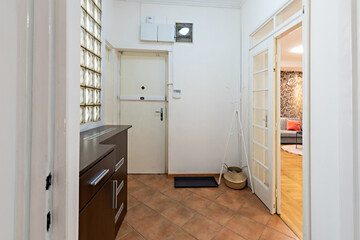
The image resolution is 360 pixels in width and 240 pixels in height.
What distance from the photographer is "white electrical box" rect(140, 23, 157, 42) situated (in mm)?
2820

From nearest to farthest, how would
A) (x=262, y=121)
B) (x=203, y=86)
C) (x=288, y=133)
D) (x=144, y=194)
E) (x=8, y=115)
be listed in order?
(x=8, y=115) → (x=262, y=121) → (x=144, y=194) → (x=203, y=86) → (x=288, y=133)

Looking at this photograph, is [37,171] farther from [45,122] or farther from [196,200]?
[196,200]

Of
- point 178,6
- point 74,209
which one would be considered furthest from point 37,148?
point 178,6

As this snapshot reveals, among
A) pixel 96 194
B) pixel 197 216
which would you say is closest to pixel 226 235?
pixel 197 216

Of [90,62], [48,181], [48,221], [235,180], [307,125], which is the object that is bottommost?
[235,180]

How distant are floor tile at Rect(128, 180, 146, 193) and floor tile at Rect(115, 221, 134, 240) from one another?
0.73 meters

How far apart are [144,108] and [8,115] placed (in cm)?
273

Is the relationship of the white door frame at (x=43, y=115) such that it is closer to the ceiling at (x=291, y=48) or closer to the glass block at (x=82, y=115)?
the glass block at (x=82, y=115)

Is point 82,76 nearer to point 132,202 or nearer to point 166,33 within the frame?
point 132,202

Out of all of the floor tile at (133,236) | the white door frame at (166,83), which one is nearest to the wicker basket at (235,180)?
the white door frame at (166,83)

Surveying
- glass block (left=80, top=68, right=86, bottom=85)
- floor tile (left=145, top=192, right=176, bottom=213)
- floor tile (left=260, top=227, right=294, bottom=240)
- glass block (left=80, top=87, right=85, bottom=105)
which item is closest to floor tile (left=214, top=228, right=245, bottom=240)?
floor tile (left=260, top=227, right=294, bottom=240)

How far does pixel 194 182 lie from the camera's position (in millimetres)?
2758

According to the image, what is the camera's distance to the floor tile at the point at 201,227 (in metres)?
1.62

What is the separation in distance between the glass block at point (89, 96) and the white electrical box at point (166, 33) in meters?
1.67
